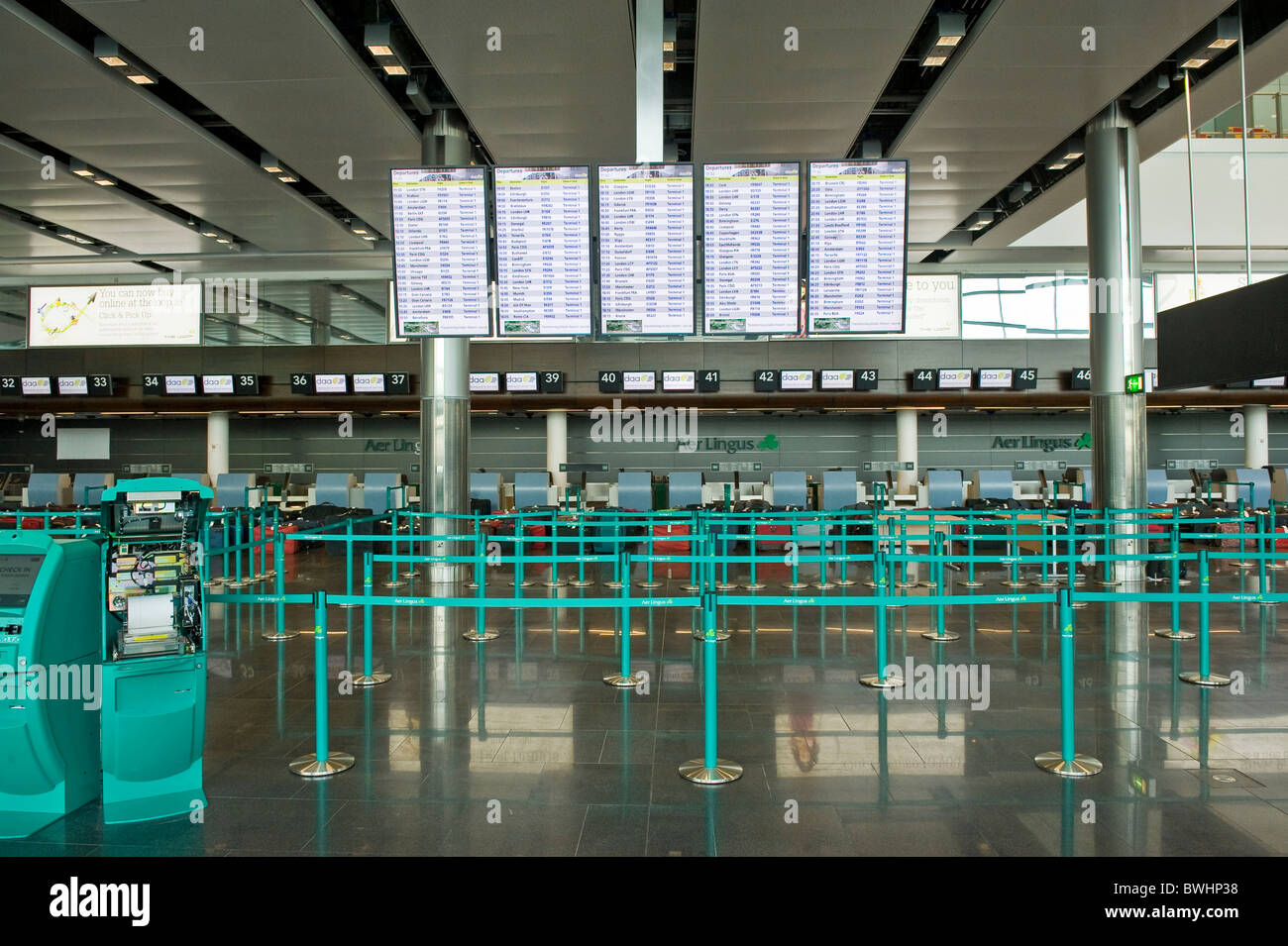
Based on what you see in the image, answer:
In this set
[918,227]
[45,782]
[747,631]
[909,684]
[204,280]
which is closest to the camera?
[45,782]

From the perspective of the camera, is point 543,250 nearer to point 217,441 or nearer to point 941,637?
point 941,637

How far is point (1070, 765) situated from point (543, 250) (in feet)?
18.5

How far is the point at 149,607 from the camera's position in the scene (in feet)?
12.8

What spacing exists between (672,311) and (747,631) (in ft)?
10.6

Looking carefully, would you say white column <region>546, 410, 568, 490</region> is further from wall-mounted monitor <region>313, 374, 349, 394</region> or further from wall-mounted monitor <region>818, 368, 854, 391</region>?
wall-mounted monitor <region>818, 368, 854, 391</region>

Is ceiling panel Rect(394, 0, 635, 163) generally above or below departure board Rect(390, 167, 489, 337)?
above

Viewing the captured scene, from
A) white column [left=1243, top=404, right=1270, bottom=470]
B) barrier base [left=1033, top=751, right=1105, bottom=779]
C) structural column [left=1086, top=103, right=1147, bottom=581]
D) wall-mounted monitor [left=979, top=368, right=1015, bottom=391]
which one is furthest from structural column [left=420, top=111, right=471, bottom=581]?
white column [left=1243, top=404, right=1270, bottom=470]

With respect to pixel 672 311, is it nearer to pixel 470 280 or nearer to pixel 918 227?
pixel 470 280

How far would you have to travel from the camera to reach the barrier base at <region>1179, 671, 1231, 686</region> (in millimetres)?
5799

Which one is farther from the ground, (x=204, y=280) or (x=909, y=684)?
(x=204, y=280)

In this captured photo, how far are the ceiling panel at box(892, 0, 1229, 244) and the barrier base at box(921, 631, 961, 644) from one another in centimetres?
543

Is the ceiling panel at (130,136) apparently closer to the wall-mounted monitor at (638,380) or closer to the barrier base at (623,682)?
the wall-mounted monitor at (638,380)
